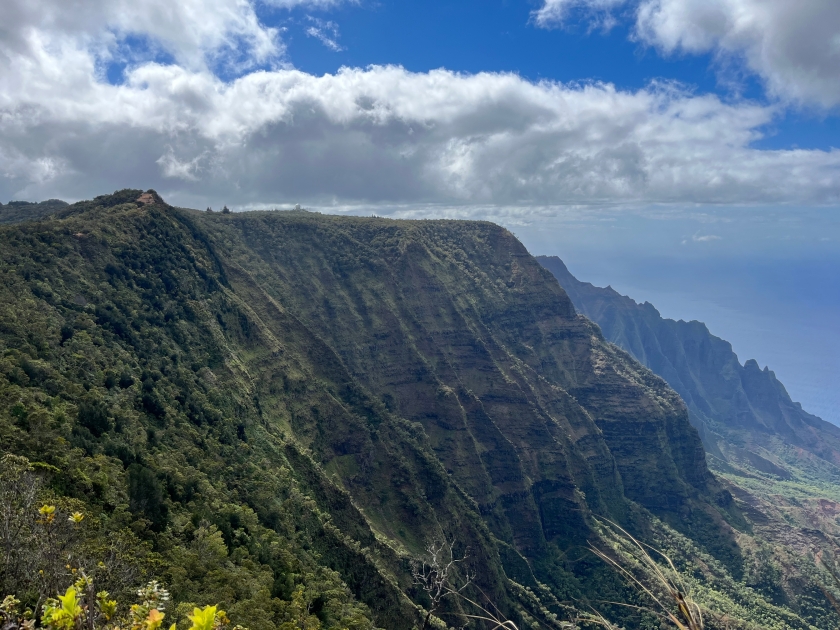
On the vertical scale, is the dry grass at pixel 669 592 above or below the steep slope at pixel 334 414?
above

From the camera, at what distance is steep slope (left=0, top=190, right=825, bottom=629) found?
4772 centimetres

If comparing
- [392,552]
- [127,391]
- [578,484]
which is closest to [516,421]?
[578,484]

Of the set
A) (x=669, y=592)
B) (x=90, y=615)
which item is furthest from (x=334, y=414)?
(x=669, y=592)

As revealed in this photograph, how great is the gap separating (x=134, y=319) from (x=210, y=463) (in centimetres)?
2504

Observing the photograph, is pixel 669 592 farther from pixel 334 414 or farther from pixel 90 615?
pixel 334 414

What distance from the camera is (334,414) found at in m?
97.8

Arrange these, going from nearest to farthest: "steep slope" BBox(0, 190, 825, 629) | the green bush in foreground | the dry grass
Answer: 1. the dry grass
2. the green bush in foreground
3. "steep slope" BBox(0, 190, 825, 629)

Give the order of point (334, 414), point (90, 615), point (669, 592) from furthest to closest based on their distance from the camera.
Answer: point (334, 414) → point (90, 615) → point (669, 592)

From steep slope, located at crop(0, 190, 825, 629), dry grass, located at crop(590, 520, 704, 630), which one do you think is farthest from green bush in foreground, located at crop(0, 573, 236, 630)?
steep slope, located at crop(0, 190, 825, 629)

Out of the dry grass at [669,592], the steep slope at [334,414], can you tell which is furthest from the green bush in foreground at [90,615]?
the steep slope at [334,414]

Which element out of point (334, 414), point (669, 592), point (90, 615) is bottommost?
point (334, 414)

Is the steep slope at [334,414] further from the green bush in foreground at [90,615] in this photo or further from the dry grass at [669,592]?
→ the dry grass at [669,592]

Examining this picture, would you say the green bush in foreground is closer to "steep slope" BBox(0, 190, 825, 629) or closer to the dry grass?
the dry grass

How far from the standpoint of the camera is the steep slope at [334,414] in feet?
157
